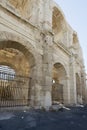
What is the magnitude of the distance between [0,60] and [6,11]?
609cm

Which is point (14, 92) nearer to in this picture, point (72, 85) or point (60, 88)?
point (60, 88)

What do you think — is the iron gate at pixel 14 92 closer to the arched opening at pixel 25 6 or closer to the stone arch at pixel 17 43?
the stone arch at pixel 17 43

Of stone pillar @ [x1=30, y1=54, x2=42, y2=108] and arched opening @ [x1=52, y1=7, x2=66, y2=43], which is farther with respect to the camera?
arched opening @ [x1=52, y1=7, x2=66, y2=43]

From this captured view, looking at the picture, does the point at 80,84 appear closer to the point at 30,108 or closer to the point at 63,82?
the point at 63,82

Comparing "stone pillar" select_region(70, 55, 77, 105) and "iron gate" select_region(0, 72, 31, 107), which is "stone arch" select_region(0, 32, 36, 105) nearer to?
"iron gate" select_region(0, 72, 31, 107)

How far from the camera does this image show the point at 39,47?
8.88 metres

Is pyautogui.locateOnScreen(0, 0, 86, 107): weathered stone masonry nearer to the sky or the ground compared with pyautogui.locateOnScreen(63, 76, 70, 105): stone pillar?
nearer to the sky

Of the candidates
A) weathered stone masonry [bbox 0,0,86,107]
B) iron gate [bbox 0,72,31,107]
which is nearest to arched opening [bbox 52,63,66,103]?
weathered stone masonry [bbox 0,0,86,107]

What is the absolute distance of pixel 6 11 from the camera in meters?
7.42

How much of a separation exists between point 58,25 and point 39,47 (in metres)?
6.05

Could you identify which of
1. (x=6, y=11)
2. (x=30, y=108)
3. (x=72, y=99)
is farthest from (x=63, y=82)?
(x=6, y=11)

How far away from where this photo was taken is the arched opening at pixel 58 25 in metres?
13.4

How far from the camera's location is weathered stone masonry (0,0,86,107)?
25.2 feet

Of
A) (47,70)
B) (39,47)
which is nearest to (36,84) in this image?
(47,70)
